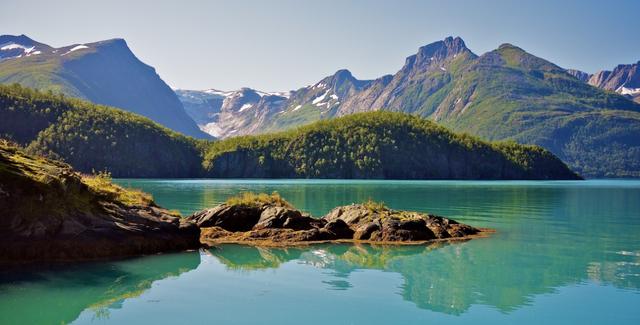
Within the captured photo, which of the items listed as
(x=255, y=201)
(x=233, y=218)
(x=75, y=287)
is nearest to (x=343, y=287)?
(x=75, y=287)

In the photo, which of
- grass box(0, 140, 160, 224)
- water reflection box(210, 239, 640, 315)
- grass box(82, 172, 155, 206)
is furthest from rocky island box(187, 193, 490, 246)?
grass box(0, 140, 160, 224)

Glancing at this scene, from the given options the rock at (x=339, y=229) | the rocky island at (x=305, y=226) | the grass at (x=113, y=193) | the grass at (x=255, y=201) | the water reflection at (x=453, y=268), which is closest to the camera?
the water reflection at (x=453, y=268)

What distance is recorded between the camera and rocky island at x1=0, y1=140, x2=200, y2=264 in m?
23.0

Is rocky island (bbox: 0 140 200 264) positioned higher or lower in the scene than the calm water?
higher

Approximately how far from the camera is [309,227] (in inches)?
1387

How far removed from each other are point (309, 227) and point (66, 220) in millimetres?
15523

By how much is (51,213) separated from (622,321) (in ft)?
74.8

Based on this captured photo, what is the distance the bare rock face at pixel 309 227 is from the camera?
33.3 m

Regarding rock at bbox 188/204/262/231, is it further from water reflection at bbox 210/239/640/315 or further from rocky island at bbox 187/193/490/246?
water reflection at bbox 210/239/640/315

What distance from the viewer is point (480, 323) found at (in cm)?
1578

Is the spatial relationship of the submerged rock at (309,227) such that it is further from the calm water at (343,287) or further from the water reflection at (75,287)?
the water reflection at (75,287)

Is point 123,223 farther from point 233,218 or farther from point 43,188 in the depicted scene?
point 233,218

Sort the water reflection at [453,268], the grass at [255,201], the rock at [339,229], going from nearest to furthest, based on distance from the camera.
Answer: the water reflection at [453,268] < the rock at [339,229] < the grass at [255,201]

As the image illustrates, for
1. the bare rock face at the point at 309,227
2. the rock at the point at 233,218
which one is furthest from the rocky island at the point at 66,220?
the rock at the point at 233,218
